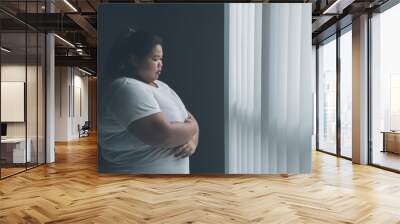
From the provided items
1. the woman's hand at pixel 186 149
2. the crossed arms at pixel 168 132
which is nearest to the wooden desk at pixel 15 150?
the crossed arms at pixel 168 132

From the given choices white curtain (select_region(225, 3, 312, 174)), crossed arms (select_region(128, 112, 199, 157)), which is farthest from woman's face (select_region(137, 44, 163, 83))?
white curtain (select_region(225, 3, 312, 174))

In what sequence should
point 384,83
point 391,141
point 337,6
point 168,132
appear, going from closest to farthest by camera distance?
point 168,132 < point 337,6 < point 384,83 < point 391,141

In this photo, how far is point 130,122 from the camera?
253 inches

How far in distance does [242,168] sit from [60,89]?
11.4 m

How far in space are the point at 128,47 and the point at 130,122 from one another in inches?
50.8

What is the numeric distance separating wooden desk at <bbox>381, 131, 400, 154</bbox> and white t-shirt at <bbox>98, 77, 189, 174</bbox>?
15.9 ft

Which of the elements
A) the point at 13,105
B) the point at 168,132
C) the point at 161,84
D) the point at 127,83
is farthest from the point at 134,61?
the point at 13,105

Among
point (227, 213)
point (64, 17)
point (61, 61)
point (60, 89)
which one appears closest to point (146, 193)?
point (227, 213)

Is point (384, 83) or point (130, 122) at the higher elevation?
point (384, 83)

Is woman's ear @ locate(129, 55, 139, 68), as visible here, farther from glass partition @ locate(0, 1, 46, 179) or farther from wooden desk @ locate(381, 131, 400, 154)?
wooden desk @ locate(381, 131, 400, 154)

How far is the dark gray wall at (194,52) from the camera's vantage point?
6.57 metres

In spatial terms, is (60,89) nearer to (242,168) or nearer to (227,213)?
(242,168)

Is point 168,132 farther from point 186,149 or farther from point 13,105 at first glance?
point 13,105

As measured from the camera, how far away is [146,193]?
5.34 m
